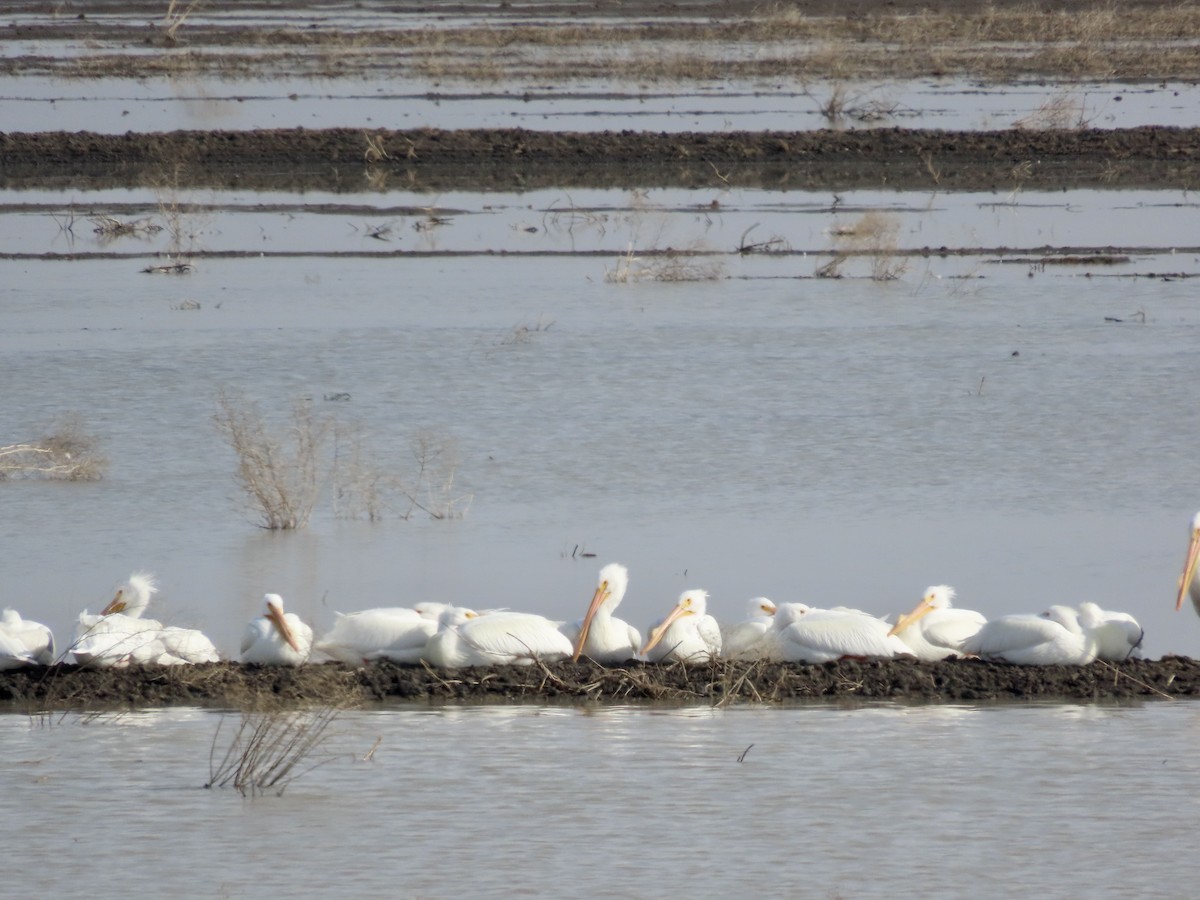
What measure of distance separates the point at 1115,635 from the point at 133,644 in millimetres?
3632

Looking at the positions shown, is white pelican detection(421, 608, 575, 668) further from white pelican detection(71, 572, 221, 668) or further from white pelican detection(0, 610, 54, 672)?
white pelican detection(0, 610, 54, 672)

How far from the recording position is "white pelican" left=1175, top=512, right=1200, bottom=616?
8352 mm

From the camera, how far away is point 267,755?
6410 millimetres

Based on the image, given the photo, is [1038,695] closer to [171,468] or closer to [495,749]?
[495,749]

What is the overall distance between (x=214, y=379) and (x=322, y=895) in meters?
8.98

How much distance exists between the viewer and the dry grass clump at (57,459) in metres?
11.3

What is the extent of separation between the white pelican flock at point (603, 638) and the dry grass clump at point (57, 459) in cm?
367

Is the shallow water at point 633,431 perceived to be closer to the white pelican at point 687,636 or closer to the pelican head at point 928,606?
the pelican head at point 928,606

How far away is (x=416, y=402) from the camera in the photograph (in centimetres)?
1345

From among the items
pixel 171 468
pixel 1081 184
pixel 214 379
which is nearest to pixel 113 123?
pixel 1081 184

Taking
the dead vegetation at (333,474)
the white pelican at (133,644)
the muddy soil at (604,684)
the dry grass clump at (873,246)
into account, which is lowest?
the muddy soil at (604,684)

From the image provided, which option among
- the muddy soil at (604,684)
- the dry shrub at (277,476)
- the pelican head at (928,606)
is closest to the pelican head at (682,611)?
the muddy soil at (604,684)

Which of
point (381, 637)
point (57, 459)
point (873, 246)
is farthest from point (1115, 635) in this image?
point (873, 246)

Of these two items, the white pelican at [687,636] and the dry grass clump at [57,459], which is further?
the dry grass clump at [57,459]
